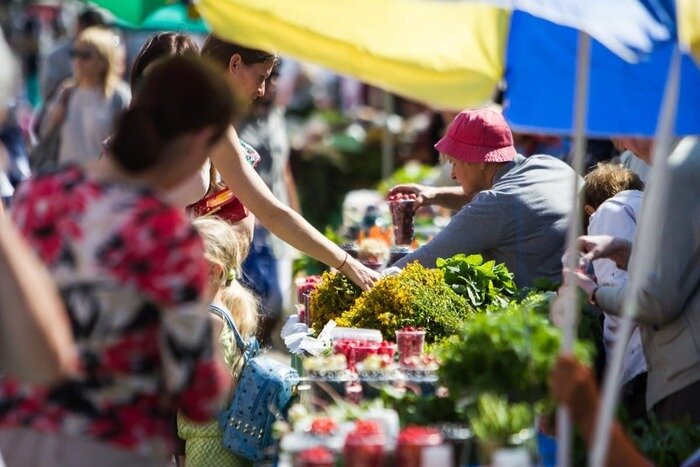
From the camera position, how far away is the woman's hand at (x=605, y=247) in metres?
3.94

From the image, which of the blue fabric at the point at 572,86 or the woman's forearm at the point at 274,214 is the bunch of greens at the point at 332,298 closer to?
the woman's forearm at the point at 274,214

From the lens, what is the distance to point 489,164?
5.38 meters

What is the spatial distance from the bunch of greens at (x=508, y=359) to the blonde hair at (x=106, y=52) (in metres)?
5.74

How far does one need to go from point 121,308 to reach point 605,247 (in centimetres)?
188

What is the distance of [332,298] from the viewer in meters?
4.80

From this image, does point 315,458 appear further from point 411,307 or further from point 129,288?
point 411,307

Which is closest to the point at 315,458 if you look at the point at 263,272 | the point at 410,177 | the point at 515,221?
the point at 515,221

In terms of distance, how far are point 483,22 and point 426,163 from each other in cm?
987

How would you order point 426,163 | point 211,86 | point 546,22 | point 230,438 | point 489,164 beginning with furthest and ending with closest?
point 426,163, point 489,164, point 230,438, point 546,22, point 211,86

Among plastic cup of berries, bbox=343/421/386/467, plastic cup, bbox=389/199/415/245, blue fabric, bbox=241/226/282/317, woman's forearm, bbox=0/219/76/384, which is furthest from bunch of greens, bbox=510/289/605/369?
blue fabric, bbox=241/226/282/317

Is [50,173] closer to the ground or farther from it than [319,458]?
farther from it

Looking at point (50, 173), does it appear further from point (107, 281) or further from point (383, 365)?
point (383, 365)

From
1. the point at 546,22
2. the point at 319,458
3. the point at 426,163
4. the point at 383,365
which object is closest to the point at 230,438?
the point at 383,365

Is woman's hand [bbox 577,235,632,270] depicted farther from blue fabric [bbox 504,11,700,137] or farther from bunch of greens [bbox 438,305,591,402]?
bunch of greens [bbox 438,305,591,402]
